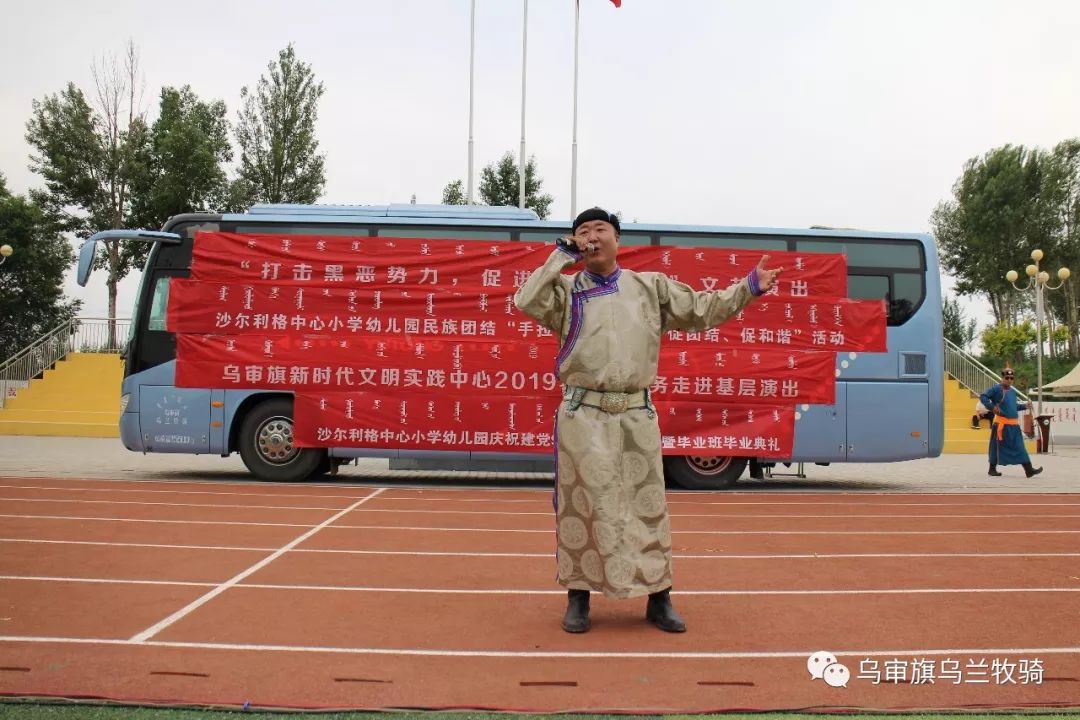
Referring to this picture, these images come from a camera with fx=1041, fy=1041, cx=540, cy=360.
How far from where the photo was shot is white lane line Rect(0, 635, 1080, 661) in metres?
4.39

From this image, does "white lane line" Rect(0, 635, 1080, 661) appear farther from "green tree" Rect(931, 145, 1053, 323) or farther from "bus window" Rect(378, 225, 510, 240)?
"green tree" Rect(931, 145, 1053, 323)

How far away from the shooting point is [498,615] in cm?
526

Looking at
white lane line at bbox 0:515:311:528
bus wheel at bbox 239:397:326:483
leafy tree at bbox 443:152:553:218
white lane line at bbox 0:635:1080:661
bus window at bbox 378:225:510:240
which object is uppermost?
leafy tree at bbox 443:152:553:218

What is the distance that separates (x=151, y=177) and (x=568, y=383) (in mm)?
31990

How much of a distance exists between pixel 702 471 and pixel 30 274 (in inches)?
1208

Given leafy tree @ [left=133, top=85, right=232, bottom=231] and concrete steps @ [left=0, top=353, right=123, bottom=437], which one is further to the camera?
leafy tree @ [left=133, top=85, right=232, bottom=231]

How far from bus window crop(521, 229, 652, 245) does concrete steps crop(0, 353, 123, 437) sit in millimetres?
14903

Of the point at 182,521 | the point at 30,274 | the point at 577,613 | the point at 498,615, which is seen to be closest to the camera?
the point at 577,613

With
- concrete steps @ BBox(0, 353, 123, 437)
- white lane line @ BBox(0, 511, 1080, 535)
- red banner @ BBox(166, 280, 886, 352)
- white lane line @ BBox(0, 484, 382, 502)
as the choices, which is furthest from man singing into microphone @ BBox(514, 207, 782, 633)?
concrete steps @ BBox(0, 353, 123, 437)

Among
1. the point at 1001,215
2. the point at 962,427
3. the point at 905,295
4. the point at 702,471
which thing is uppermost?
the point at 1001,215

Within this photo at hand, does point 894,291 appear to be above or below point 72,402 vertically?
above

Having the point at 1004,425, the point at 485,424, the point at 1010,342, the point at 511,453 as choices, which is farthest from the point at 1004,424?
the point at 1010,342

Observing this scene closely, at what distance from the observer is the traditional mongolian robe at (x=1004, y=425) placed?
16.1 m

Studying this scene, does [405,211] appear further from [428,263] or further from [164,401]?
[164,401]
